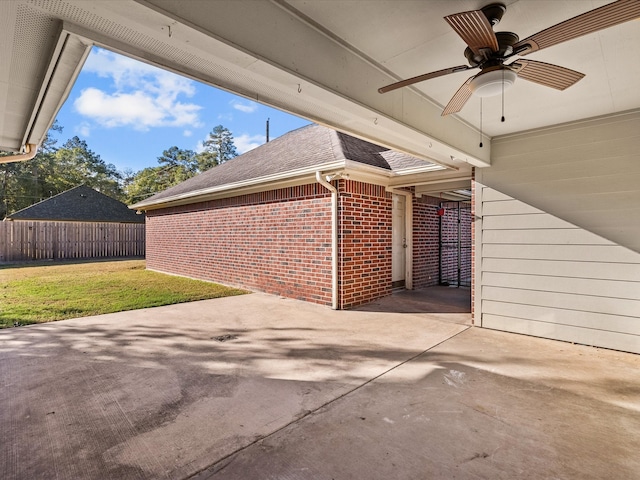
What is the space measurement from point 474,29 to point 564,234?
3.49 metres

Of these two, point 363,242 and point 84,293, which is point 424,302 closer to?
point 363,242

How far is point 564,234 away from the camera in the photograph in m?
4.30

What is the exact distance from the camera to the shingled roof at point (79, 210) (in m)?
18.9

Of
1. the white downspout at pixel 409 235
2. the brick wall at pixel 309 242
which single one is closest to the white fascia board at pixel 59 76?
the brick wall at pixel 309 242

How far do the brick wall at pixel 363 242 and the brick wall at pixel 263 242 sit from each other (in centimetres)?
34

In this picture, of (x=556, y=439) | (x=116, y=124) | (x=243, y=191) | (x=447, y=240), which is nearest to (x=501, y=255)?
(x=556, y=439)

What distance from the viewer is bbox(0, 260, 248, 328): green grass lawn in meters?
5.69

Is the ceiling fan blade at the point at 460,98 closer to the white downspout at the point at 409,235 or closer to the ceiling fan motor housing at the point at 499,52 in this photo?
the ceiling fan motor housing at the point at 499,52

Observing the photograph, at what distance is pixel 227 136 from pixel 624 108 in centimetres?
4016

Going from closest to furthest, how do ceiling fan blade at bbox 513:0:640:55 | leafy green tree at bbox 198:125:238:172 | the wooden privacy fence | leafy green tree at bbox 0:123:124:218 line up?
ceiling fan blade at bbox 513:0:640:55 → the wooden privacy fence → leafy green tree at bbox 0:123:124:218 → leafy green tree at bbox 198:125:238:172

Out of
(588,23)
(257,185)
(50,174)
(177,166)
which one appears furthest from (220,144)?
(588,23)

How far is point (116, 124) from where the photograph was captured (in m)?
40.0

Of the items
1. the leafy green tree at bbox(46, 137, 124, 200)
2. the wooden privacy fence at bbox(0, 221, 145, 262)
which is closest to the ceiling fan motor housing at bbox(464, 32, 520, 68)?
the wooden privacy fence at bbox(0, 221, 145, 262)

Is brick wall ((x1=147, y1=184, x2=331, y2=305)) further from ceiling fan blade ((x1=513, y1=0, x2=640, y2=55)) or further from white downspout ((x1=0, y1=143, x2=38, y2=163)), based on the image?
ceiling fan blade ((x1=513, y1=0, x2=640, y2=55))
